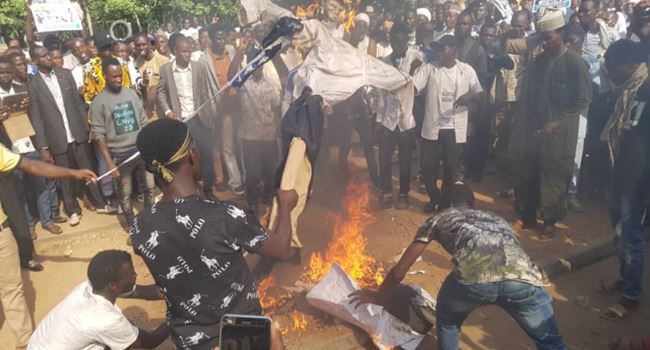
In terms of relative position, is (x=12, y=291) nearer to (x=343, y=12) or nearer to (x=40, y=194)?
(x=40, y=194)

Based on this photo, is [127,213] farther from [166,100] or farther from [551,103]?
[551,103]

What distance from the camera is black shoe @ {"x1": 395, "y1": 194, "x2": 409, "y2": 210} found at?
720cm

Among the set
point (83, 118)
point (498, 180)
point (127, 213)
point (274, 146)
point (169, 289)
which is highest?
point (169, 289)

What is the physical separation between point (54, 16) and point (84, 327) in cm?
943

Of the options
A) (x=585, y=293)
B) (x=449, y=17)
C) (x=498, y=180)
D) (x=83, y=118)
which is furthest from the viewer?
(x=449, y=17)

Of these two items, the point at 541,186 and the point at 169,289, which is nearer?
the point at 169,289

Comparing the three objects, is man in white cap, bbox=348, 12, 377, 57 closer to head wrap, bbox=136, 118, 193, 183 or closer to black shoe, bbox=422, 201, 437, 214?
black shoe, bbox=422, 201, 437, 214

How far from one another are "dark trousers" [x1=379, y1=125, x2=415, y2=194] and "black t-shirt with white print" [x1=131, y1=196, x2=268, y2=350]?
4.64m

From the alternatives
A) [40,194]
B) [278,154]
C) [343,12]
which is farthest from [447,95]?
[40,194]

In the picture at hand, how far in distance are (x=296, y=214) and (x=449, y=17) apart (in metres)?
7.46

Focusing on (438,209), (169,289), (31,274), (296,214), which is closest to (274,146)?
(296,214)

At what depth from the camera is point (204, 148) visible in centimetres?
714

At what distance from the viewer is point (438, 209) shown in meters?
7.05

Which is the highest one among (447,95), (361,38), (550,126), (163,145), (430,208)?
(163,145)
